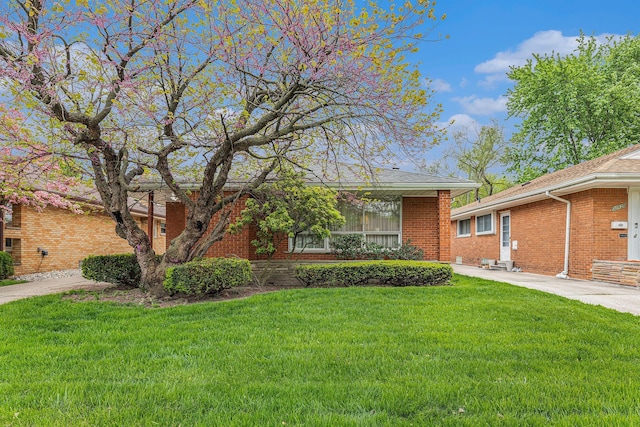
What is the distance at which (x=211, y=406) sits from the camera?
2756 millimetres

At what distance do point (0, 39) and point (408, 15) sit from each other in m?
6.17

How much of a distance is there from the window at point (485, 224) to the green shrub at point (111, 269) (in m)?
13.8

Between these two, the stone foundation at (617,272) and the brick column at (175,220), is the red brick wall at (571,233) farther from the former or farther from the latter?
the brick column at (175,220)

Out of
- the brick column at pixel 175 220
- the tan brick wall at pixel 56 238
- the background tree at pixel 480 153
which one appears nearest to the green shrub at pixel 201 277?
the brick column at pixel 175 220

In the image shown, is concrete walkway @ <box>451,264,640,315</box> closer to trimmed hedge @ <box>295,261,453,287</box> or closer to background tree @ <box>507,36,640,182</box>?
trimmed hedge @ <box>295,261,453,287</box>

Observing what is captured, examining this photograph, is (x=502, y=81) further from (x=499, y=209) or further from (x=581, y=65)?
(x=499, y=209)

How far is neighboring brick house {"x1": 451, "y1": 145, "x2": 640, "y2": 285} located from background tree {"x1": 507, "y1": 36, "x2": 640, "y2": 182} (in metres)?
10.8

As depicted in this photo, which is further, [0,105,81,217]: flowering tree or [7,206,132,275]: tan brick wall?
[7,206,132,275]: tan brick wall

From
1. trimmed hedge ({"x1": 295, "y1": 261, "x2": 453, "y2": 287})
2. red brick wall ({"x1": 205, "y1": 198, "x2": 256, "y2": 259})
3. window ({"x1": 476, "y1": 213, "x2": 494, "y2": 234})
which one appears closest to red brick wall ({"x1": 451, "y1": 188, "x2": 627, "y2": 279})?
window ({"x1": 476, "y1": 213, "x2": 494, "y2": 234})

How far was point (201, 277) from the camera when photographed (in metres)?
6.89

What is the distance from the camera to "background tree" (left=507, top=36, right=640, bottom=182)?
2044 centimetres

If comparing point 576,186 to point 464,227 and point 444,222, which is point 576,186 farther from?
point 464,227

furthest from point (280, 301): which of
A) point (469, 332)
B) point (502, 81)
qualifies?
point (502, 81)

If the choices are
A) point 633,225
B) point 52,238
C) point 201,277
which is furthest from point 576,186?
point 52,238
